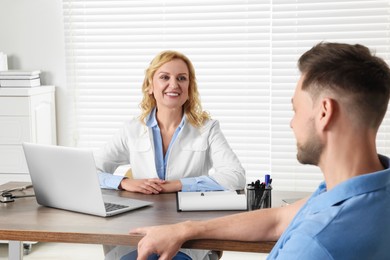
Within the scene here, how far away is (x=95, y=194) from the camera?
2.30 meters

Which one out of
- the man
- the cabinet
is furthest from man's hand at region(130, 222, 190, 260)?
the cabinet

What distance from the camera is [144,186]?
105 inches

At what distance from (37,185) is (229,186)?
0.80 metres

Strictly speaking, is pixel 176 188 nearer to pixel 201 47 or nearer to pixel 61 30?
pixel 201 47

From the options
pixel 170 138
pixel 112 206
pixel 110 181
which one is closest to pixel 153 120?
pixel 170 138

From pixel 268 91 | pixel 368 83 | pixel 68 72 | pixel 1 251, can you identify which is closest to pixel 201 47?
pixel 268 91

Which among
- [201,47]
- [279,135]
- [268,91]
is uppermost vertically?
[201,47]

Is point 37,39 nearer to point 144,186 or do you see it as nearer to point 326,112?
point 144,186

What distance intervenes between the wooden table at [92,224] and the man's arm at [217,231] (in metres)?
0.02

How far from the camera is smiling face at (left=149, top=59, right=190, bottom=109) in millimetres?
3096

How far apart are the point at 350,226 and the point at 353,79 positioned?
30 centimetres

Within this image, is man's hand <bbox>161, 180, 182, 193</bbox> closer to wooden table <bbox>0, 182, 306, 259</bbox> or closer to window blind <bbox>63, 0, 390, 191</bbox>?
wooden table <bbox>0, 182, 306, 259</bbox>

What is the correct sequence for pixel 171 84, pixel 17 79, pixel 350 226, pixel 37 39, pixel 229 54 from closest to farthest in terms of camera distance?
pixel 350 226, pixel 171 84, pixel 17 79, pixel 229 54, pixel 37 39

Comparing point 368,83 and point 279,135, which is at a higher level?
point 368,83
